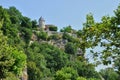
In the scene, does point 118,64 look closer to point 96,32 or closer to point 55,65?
point 96,32

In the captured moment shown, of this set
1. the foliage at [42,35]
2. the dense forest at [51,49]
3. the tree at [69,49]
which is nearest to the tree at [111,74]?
the dense forest at [51,49]

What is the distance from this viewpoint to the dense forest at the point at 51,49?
20906 mm

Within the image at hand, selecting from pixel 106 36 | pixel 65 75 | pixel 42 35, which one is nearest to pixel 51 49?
pixel 42 35

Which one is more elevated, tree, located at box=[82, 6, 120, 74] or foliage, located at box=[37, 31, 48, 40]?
foliage, located at box=[37, 31, 48, 40]

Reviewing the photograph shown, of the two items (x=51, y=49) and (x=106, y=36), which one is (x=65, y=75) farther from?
(x=106, y=36)

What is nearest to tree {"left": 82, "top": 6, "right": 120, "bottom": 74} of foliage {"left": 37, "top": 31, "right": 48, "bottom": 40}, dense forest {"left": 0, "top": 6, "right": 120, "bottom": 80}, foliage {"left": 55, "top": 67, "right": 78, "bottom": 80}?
dense forest {"left": 0, "top": 6, "right": 120, "bottom": 80}

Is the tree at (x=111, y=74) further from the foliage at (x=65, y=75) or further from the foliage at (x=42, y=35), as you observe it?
the foliage at (x=42, y=35)

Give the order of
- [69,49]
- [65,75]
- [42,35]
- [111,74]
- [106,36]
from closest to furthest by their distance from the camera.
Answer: [106,36], [65,75], [111,74], [42,35], [69,49]

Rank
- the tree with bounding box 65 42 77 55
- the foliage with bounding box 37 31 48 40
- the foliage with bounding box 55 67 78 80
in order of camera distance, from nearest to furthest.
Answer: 1. the foliage with bounding box 55 67 78 80
2. the foliage with bounding box 37 31 48 40
3. the tree with bounding box 65 42 77 55

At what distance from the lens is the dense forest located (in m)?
20.9

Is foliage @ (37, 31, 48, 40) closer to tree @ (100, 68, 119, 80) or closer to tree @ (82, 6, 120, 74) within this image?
tree @ (100, 68, 119, 80)

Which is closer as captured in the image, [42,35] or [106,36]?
[106,36]

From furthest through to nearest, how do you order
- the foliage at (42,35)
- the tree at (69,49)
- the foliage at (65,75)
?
the tree at (69,49), the foliage at (42,35), the foliage at (65,75)

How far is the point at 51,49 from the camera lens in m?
156
